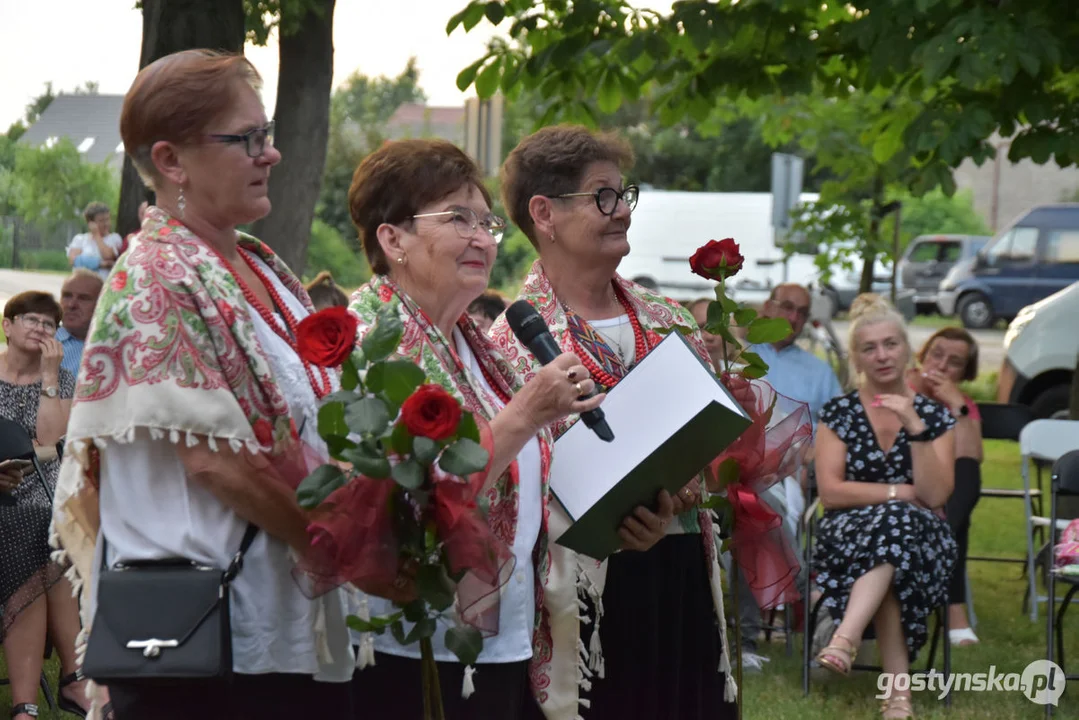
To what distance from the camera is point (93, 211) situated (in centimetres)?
916

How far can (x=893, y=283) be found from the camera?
15.2 metres

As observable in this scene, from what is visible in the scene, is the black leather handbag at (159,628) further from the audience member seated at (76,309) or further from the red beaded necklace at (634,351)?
the audience member seated at (76,309)

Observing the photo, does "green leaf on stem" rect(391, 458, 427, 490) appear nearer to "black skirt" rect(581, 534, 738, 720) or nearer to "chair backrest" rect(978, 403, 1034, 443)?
"black skirt" rect(581, 534, 738, 720)

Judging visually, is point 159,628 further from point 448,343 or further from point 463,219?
point 463,219

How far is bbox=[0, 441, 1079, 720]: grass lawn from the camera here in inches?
240

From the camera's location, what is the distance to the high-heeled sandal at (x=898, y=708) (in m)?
5.95

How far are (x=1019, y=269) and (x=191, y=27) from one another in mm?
23271

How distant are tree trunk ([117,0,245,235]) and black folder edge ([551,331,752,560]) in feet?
12.0

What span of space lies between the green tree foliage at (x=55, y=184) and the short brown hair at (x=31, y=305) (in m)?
1.99

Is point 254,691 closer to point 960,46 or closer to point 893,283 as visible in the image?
point 960,46

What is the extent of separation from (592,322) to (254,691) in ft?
4.96

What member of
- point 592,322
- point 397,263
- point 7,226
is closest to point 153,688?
point 397,263

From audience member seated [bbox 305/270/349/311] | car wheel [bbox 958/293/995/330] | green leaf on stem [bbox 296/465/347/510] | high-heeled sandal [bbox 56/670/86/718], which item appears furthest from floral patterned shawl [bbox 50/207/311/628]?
car wheel [bbox 958/293/995/330]

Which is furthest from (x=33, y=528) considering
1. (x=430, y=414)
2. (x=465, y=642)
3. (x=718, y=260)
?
(x=430, y=414)
